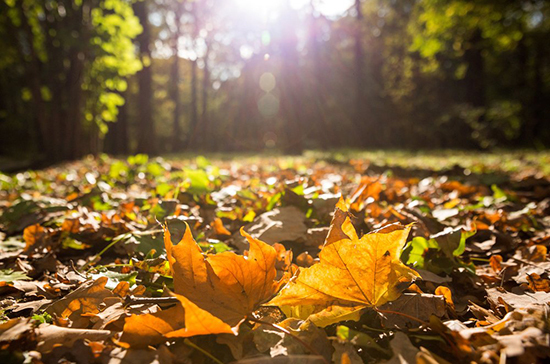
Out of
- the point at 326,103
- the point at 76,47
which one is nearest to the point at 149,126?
the point at 76,47

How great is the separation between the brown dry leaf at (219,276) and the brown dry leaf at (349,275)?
0.30 feet

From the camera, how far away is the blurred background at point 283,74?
9938mm

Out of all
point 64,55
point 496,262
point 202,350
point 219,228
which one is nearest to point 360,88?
point 64,55

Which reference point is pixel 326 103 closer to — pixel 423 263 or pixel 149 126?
pixel 149 126

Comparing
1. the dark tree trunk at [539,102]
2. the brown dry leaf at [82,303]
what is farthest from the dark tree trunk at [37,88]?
the dark tree trunk at [539,102]

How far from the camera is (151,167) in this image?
414 cm

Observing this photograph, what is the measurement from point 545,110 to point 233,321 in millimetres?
26037

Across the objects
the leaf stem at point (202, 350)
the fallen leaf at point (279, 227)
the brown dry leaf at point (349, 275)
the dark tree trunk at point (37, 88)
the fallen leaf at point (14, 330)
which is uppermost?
the dark tree trunk at point (37, 88)

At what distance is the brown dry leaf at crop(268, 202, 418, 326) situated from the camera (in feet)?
2.91

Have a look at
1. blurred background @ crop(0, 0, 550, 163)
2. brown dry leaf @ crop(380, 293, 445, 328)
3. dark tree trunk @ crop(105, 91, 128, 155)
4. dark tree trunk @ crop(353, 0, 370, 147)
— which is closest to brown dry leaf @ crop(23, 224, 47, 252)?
brown dry leaf @ crop(380, 293, 445, 328)

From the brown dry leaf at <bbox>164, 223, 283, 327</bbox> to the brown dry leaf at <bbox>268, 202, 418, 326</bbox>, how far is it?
9cm

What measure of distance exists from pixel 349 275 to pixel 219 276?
328 mm

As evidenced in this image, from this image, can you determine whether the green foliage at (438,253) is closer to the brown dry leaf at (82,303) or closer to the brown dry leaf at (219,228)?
the brown dry leaf at (219,228)

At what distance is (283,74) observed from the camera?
16844mm
